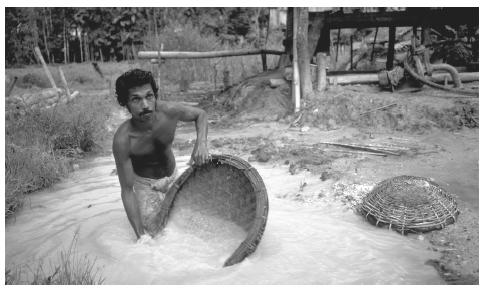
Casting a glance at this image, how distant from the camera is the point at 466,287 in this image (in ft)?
7.61

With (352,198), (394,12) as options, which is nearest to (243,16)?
(394,12)

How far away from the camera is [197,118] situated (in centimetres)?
318

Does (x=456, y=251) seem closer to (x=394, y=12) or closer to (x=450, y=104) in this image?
(x=450, y=104)

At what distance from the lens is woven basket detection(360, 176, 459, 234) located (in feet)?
10.2

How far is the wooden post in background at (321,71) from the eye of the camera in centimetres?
732

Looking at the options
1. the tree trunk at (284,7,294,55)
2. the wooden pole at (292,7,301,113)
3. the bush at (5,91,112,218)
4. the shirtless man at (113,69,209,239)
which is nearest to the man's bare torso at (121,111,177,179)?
the shirtless man at (113,69,209,239)

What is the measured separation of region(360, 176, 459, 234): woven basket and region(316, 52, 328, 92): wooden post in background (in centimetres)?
418

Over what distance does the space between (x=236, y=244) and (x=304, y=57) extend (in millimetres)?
4989

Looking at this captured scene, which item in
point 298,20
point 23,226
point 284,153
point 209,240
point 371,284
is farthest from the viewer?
point 298,20

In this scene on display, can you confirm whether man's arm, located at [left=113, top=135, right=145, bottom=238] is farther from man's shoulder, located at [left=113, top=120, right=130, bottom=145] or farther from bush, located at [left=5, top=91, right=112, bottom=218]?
bush, located at [left=5, top=91, right=112, bottom=218]

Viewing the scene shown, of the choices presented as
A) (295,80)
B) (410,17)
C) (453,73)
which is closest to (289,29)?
(295,80)

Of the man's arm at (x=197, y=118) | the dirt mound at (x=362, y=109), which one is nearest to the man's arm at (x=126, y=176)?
the man's arm at (x=197, y=118)

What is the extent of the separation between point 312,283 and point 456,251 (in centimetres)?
100

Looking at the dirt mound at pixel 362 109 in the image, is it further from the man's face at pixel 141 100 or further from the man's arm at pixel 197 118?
the man's face at pixel 141 100
